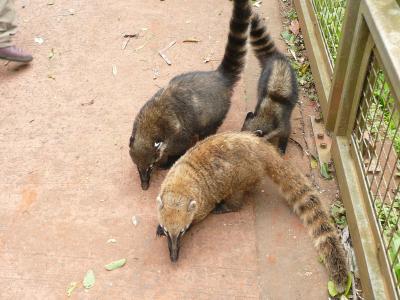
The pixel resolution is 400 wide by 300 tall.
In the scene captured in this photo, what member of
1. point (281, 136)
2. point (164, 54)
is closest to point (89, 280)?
point (281, 136)

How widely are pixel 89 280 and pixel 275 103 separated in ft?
7.18

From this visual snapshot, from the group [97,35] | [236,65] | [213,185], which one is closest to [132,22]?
[97,35]

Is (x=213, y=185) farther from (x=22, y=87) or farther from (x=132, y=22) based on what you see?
(x=132, y=22)

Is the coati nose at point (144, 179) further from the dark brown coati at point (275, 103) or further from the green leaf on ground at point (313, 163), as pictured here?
the green leaf on ground at point (313, 163)

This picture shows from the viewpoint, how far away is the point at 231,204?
12.6 feet

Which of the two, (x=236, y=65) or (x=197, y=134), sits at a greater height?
(x=236, y=65)

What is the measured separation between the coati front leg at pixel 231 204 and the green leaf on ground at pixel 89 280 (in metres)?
1.06

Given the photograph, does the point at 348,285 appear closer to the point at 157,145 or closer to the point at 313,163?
the point at 313,163

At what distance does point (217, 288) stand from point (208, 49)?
3084 mm

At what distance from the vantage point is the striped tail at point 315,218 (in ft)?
11.0

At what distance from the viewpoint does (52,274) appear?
11.5 feet

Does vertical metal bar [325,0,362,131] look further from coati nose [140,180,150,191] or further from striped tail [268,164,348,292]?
coati nose [140,180,150,191]

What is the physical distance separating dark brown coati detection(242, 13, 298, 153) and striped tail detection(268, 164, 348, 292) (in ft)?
1.74

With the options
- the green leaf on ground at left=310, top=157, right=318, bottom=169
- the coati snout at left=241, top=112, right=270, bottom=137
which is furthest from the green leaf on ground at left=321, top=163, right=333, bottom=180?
the coati snout at left=241, top=112, right=270, bottom=137
